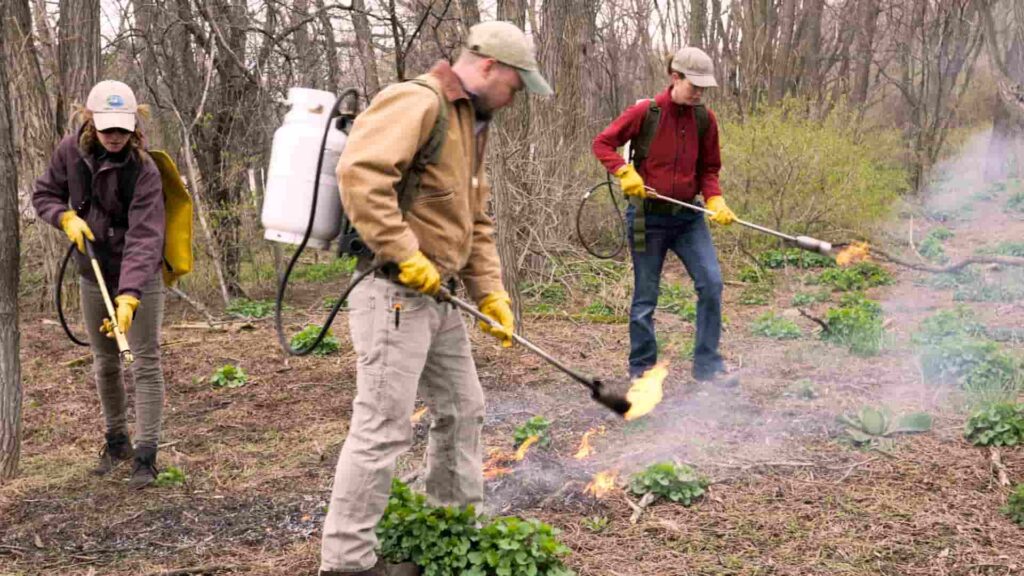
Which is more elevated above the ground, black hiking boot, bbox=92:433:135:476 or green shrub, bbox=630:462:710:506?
green shrub, bbox=630:462:710:506

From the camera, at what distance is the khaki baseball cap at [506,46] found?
3.11 metres

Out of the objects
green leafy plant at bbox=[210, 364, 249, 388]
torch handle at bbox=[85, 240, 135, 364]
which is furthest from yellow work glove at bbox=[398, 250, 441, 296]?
green leafy plant at bbox=[210, 364, 249, 388]

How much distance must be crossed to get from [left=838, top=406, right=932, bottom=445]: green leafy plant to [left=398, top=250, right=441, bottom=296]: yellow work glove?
9.81 ft

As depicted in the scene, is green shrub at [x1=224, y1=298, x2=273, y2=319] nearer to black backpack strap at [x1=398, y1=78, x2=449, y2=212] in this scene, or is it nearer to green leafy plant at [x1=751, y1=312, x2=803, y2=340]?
green leafy plant at [x1=751, y1=312, x2=803, y2=340]

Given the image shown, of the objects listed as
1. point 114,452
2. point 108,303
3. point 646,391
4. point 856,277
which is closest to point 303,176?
point 108,303

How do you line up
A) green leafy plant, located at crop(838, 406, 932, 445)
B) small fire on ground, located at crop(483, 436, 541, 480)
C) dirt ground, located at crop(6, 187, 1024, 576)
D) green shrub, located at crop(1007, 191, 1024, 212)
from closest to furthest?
dirt ground, located at crop(6, 187, 1024, 576), small fire on ground, located at crop(483, 436, 541, 480), green leafy plant, located at crop(838, 406, 932, 445), green shrub, located at crop(1007, 191, 1024, 212)

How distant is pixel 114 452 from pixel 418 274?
3036 millimetres

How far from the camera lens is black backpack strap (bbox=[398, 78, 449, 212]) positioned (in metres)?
3.07

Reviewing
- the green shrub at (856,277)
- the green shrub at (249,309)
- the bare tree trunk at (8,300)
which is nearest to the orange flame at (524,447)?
the bare tree trunk at (8,300)

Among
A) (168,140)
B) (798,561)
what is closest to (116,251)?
(798,561)

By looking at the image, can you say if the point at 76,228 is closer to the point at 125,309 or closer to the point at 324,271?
the point at 125,309

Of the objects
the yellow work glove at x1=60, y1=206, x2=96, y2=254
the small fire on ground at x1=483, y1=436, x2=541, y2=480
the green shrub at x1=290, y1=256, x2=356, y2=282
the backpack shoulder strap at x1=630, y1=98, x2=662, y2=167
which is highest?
the backpack shoulder strap at x1=630, y1=98, x2=662, y2=167

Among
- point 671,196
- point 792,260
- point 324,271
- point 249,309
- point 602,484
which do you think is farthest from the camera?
point 324,271

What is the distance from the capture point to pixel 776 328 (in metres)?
7.92
